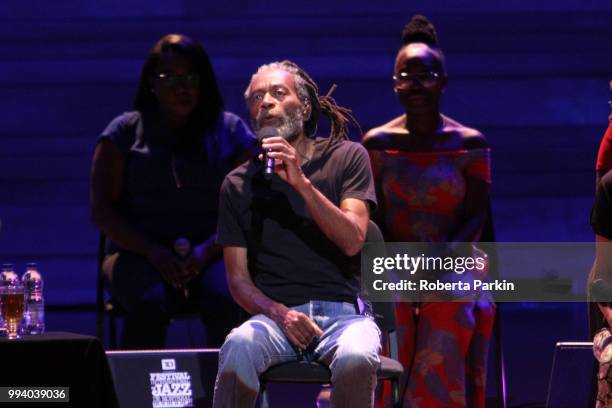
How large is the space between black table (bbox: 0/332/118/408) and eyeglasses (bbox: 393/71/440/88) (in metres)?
2.02

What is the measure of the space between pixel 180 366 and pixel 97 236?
12.2ft

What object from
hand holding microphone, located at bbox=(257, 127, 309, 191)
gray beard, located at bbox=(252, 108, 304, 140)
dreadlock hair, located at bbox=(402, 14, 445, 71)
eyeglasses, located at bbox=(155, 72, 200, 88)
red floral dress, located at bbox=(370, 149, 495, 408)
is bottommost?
red floral dress, located at bbox=(370, 149, 495, 408)

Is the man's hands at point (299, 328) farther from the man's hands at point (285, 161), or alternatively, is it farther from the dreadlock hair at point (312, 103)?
the dreadlock hair at point (312, 103)

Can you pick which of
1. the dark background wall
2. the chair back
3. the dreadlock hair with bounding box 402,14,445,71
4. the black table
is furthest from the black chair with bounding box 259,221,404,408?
the dark background wall

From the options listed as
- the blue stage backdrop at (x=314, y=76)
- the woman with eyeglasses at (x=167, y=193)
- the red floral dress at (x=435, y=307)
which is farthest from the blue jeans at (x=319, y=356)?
the blue stage backdrop at (x=314, y=76)

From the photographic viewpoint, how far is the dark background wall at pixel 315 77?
7.62m

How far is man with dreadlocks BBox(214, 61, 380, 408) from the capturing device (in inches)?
142

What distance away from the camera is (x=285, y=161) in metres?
3.67

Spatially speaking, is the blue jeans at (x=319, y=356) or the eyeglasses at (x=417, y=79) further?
the eyeglasses at (x=417, y=79)

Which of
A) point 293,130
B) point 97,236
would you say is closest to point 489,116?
point 97,236

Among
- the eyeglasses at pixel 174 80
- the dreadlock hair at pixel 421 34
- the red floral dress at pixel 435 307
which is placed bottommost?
the red floral dress at pixel 435 307

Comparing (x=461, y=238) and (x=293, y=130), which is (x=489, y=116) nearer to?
(x=461, y=238)

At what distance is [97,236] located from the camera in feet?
25.3

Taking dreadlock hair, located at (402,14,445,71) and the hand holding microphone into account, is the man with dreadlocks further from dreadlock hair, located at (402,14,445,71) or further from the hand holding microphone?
dreadlock hair, located at (402,14,445,71)
